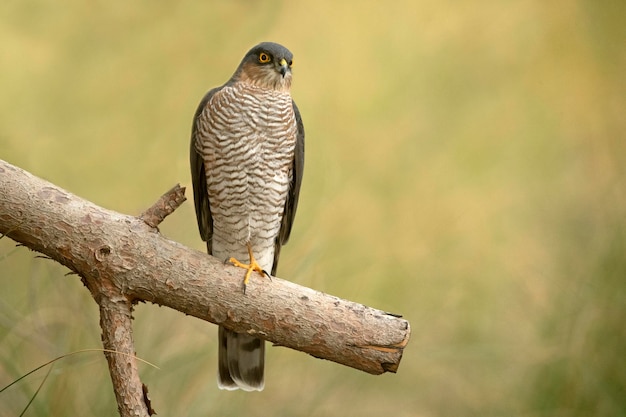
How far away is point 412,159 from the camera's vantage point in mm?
3951

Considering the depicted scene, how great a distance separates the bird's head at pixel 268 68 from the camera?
2326 millimetres

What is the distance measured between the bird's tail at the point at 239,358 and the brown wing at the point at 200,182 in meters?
0.34

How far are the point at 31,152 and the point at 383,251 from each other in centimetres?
192

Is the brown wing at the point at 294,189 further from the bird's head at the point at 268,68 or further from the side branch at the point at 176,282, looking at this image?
the side branch at the point at 176,282

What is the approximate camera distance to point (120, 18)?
380 cm

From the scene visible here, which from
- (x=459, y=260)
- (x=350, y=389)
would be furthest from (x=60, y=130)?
(x=459, y=260)

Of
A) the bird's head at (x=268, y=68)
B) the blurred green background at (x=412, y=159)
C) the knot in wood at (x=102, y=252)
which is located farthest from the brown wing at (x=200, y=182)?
the blurred green background at (x=412, y=159)

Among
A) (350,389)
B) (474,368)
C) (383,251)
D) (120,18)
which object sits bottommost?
(350,389)

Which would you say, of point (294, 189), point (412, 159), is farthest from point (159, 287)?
point (412, 159)

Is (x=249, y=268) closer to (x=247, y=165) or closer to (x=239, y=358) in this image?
(x=247, y=165)

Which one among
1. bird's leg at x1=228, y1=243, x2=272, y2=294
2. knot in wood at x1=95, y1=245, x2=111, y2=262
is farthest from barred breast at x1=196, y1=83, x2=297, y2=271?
knot in wood at x1=95, y1=245, x2=111, y2=262

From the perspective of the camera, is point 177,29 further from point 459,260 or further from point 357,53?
point 459,260

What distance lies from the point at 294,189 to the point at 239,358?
63 cm

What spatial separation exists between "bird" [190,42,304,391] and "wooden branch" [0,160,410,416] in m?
0.13
